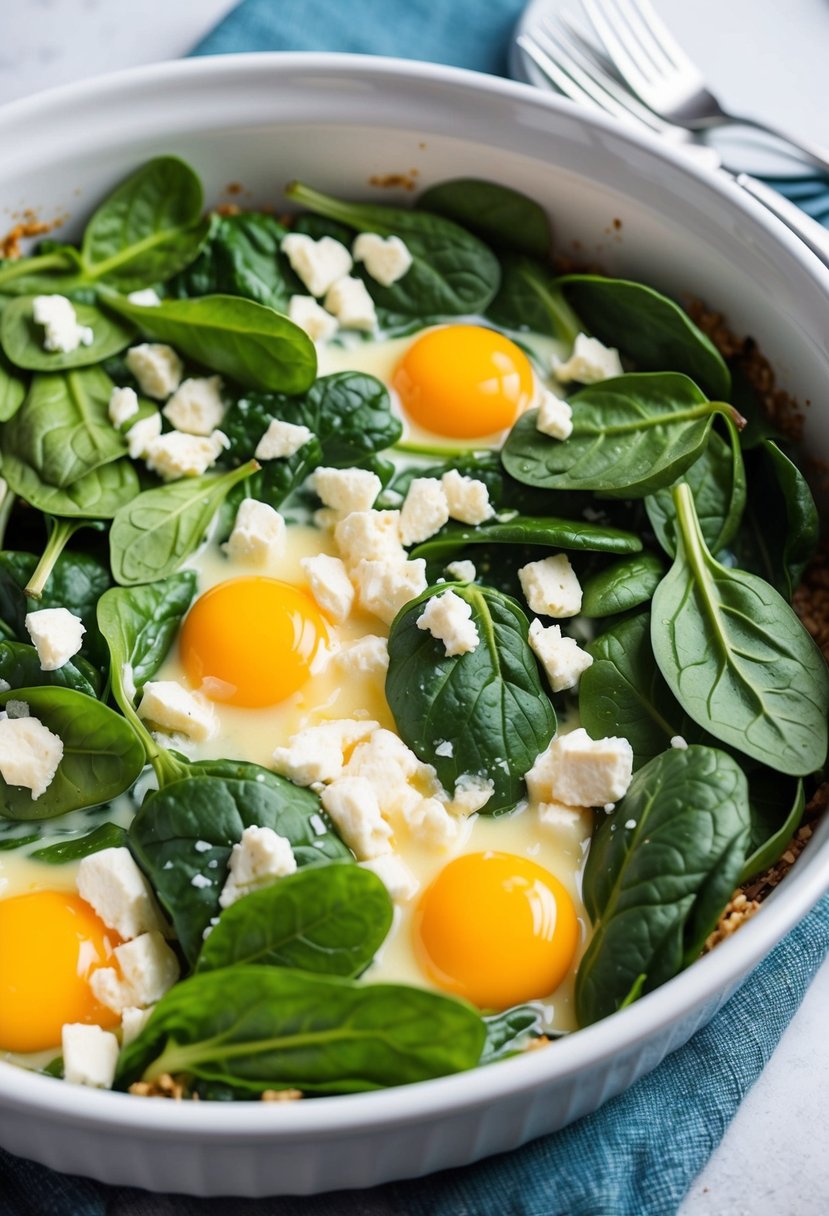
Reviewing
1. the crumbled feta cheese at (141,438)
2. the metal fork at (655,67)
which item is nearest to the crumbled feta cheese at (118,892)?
the crumbled feta cheese at (141,438)

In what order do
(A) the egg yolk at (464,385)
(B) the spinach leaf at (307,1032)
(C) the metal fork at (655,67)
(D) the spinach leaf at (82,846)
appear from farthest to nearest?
(C) the metal fork at (655,67)
(A) the egg yolk at (464,385)
(D) the spinach leaf at (82,846)
(B) the spinach leaf at (307,1032)

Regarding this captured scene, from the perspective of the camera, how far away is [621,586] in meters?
2.19

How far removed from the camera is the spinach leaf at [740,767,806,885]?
6.44 feet

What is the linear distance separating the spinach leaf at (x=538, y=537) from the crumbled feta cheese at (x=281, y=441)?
27cm

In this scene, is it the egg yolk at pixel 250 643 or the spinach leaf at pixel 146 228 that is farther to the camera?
the spinach leaf at pixel 146 228

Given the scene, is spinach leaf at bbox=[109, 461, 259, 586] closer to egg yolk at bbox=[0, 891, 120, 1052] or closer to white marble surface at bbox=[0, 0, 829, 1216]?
egg yolk at bbox=[0, 891, 120, 1052]

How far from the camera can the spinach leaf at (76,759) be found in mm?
2000

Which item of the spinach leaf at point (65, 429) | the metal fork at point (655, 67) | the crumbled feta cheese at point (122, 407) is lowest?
the spinach leaf at point (65, 429)

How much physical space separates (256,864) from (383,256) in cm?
123

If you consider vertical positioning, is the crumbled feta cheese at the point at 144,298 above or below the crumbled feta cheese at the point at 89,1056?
above

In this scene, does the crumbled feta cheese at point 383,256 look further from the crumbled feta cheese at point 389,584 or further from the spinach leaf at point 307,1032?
the spinach leaf at point 307,1032

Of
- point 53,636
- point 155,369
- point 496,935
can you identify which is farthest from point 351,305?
point 496,935

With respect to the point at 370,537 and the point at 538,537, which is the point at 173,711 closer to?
the point at 370,537

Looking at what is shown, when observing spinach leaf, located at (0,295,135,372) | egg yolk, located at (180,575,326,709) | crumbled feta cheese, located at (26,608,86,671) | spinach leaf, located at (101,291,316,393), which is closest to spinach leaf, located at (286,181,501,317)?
spinach leaf, located at (101,291,316,393)
